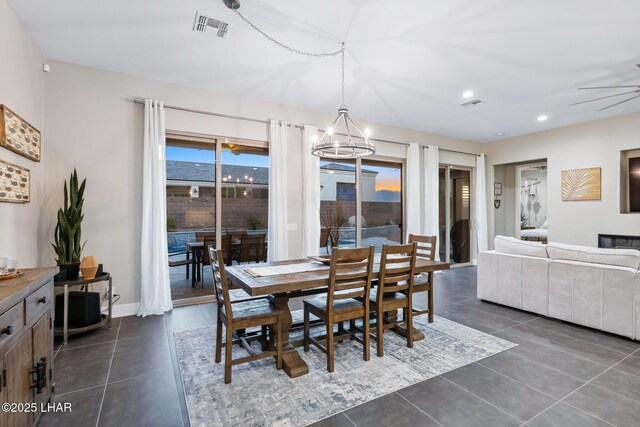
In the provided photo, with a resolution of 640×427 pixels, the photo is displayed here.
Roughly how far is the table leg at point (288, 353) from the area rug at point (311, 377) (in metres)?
0.05

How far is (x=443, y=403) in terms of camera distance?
213 centimetres

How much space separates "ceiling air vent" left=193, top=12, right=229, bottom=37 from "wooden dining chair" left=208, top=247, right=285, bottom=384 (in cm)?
208

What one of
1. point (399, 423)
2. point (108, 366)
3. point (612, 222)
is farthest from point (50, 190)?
point (612, 222)

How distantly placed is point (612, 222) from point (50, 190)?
8.49 m

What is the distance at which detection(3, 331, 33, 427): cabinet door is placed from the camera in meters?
1.46

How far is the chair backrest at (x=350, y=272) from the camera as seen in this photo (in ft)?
8.16

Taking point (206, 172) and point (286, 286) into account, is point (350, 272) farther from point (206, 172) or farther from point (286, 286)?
point (206, 172)

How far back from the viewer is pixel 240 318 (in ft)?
7.86

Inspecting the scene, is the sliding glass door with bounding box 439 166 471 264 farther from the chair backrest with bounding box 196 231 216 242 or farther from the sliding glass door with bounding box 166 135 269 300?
the chair backrest with bounding box 196 231 216 242

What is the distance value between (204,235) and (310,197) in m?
1.75

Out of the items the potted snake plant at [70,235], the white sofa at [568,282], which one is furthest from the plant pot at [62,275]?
the white sofa at [568,282]

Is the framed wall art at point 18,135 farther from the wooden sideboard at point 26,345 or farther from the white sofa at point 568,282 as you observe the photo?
the white sofa at point 568,282

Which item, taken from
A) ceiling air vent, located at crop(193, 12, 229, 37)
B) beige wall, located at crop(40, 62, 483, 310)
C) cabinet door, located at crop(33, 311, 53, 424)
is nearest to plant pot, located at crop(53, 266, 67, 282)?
beige wall, located at crop(40, 62, 483, 310)

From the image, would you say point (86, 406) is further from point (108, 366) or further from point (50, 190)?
point (50, 190)
